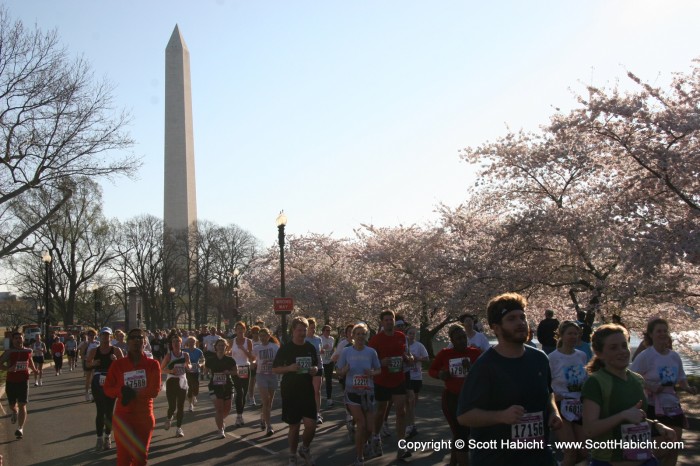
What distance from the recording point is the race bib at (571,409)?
7.39 meters

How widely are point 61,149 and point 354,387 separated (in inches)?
644

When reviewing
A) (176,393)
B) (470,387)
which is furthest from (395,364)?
(470,387)

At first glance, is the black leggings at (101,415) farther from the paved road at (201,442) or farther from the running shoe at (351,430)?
the running shoe at (351,430)

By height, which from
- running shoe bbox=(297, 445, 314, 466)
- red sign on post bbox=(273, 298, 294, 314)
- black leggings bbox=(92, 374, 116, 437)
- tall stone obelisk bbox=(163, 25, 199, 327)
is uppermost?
tall stone obelisk bbox=(163, 25, 199, 327)

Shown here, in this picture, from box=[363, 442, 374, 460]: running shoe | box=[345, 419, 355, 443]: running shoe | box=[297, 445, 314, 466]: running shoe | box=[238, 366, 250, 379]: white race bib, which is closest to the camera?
box=[297, 445, 314, 466]: running shoe

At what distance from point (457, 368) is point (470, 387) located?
449cm

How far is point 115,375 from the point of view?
7949 mm

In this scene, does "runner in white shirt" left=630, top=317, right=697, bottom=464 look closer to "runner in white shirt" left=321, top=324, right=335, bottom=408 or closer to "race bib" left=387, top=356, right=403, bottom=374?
"race bib" left=387, top=356, right=403, bottom=374

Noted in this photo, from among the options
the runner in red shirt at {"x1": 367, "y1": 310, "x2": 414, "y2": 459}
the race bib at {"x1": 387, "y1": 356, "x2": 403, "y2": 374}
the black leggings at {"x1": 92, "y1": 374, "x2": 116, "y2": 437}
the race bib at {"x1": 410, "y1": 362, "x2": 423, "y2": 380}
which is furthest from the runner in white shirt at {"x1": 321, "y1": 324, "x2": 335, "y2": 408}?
the race bib at {"x1": 387, "y1": 356, "x2": 403, "y2": 374}

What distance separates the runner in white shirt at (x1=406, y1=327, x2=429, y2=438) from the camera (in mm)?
11204

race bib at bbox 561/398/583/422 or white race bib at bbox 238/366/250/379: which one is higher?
white race bib at bbox 238/366/250/379

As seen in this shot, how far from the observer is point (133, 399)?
753 centimetres

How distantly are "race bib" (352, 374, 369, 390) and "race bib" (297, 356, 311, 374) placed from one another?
609mm

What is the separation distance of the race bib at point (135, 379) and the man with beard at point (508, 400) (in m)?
4.54
